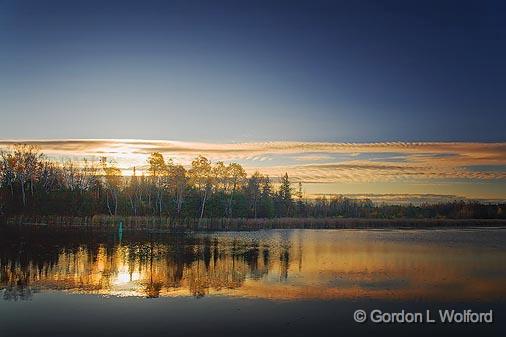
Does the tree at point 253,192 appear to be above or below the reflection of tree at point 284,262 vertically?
above

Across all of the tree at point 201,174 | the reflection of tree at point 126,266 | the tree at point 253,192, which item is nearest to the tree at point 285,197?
the tree at point 253,192

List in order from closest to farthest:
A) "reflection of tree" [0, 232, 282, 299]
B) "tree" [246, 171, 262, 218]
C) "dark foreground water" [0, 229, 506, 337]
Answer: "dark foreground water" [0, 229, 506, 337] → "reflection of tree" [0, 232, 282, 299] → "tree" [246, 171, 262, 218]

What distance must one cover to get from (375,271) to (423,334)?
1264cm

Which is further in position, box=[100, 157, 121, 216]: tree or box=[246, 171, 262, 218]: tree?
box=[246, 171, 262, 218]: tree

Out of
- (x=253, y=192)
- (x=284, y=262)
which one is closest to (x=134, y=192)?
(x=253, y=192)

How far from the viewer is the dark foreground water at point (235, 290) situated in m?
15.9

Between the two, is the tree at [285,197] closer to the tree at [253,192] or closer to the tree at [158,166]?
the tree at [253,192]

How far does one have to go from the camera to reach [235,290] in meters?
22.0

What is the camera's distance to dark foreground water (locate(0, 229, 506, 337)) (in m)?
15.9

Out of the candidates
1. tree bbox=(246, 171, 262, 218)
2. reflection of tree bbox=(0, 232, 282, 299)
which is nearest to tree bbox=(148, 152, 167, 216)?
tree bbox=(246, 171, 262, 218)

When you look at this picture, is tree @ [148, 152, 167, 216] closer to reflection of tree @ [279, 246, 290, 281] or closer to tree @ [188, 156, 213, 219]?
tree @ [188, 156, 213, 219]

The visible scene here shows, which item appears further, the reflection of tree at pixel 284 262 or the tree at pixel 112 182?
the tree at pixel 112 182

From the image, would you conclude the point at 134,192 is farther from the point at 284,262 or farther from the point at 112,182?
the point at 284,262

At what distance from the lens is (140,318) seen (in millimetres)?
16734
